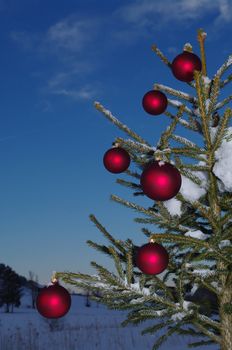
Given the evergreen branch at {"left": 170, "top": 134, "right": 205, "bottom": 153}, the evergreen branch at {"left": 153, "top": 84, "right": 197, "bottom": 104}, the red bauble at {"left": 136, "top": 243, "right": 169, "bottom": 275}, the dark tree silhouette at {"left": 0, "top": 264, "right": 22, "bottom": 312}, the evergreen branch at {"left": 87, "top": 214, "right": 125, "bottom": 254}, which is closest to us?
the red bauble at {"left": 136, "top": 243, "right": 169, "bottom": 275}

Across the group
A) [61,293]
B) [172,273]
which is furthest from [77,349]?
[61,293]

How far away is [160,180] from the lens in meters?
2.14

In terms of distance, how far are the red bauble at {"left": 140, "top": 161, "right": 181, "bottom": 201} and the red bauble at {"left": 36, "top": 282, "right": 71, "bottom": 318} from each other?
2.59 ft

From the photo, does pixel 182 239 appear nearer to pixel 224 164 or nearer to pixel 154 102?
pixel 224 164

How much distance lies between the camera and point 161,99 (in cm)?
347

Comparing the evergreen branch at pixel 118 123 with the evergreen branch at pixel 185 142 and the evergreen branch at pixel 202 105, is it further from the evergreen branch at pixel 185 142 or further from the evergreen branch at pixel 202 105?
the evergreen branch at pixel 202 105

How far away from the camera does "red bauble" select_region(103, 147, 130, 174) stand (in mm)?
3109

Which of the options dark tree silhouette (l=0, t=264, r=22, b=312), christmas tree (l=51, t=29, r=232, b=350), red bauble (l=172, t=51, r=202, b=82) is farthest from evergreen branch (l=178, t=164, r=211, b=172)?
dark tree silhouette (l=0, t=264, r=22, b=312)

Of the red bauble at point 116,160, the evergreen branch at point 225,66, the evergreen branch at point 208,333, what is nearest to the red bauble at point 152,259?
the red bauble at point 116,160

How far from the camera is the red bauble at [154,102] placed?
3.47 metres

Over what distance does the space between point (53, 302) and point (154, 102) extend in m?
1.78

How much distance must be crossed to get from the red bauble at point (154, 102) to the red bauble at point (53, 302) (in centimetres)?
167

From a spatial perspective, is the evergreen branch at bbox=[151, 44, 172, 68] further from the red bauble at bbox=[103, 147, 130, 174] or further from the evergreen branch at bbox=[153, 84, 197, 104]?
the red bauble at bbox=[103, 147, 130, 174]

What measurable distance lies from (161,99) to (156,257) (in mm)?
1543
